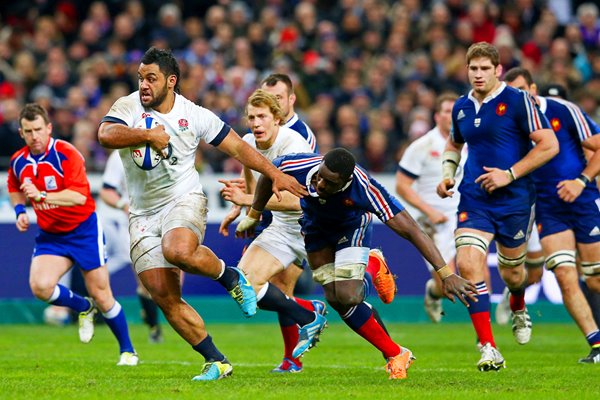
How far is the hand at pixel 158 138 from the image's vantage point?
30.7ft

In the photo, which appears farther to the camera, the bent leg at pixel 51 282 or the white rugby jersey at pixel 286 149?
the bent leg at pixel 51 282

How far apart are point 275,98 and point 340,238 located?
1710mm

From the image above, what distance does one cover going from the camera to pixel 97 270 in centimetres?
1259

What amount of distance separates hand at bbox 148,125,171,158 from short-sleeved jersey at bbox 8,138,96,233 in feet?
10.8

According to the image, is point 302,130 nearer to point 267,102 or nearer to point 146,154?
point 267,102

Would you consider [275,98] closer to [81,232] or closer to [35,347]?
[81,232]

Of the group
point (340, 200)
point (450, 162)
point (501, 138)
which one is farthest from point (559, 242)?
point (340, 200)

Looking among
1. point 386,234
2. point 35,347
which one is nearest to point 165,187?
point 35,347

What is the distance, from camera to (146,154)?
31.5ft

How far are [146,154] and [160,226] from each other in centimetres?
64

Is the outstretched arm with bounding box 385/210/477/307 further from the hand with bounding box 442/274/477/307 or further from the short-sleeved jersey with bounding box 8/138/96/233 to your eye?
the short-sleeved jersey with bounding box 8/138/96/233

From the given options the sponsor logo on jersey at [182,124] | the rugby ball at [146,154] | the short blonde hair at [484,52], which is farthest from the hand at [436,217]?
the rugby ball at [146,154]

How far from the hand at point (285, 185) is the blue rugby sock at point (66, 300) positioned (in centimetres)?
392

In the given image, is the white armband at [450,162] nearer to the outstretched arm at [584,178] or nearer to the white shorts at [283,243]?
the outstretched arm at [584,178]
